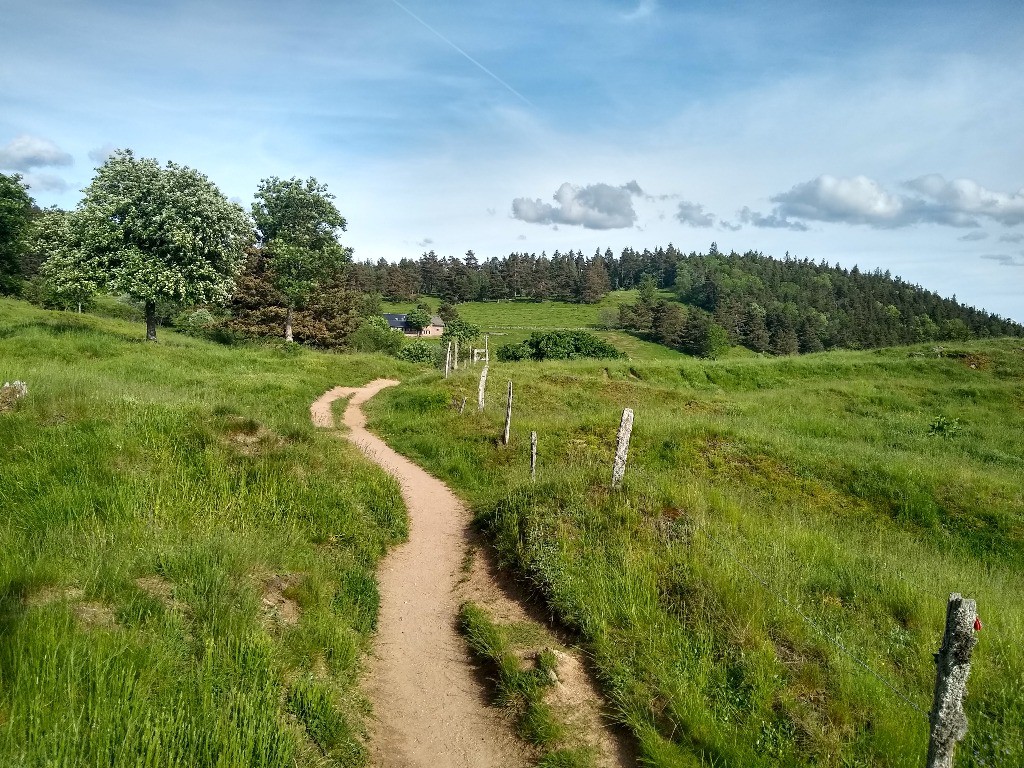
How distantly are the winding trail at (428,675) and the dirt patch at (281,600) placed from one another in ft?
3.67

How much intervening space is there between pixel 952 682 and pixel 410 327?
345 feet

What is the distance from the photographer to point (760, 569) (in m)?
7.54

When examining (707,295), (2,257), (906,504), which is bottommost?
(906,504)

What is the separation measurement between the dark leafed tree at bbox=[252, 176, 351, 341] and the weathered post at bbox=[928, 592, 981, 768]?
43120 mm

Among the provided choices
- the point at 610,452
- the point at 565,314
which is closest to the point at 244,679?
the point at 610,452

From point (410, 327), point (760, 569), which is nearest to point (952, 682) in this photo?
point (760, 569)

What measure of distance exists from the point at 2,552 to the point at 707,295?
154 m

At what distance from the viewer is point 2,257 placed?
31.5m

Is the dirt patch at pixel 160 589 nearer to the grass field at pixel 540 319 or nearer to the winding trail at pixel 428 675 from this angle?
the winding trail at pixel 428 675

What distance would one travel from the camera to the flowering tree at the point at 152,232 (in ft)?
88.1

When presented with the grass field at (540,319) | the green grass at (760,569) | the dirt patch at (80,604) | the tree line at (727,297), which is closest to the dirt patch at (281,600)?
the dirt patch at (80,604)

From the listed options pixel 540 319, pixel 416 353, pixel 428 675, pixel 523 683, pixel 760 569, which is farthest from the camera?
pixel 540 319

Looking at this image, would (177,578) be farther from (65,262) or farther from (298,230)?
(298,230)

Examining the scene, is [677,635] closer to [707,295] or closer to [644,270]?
[707,295]
